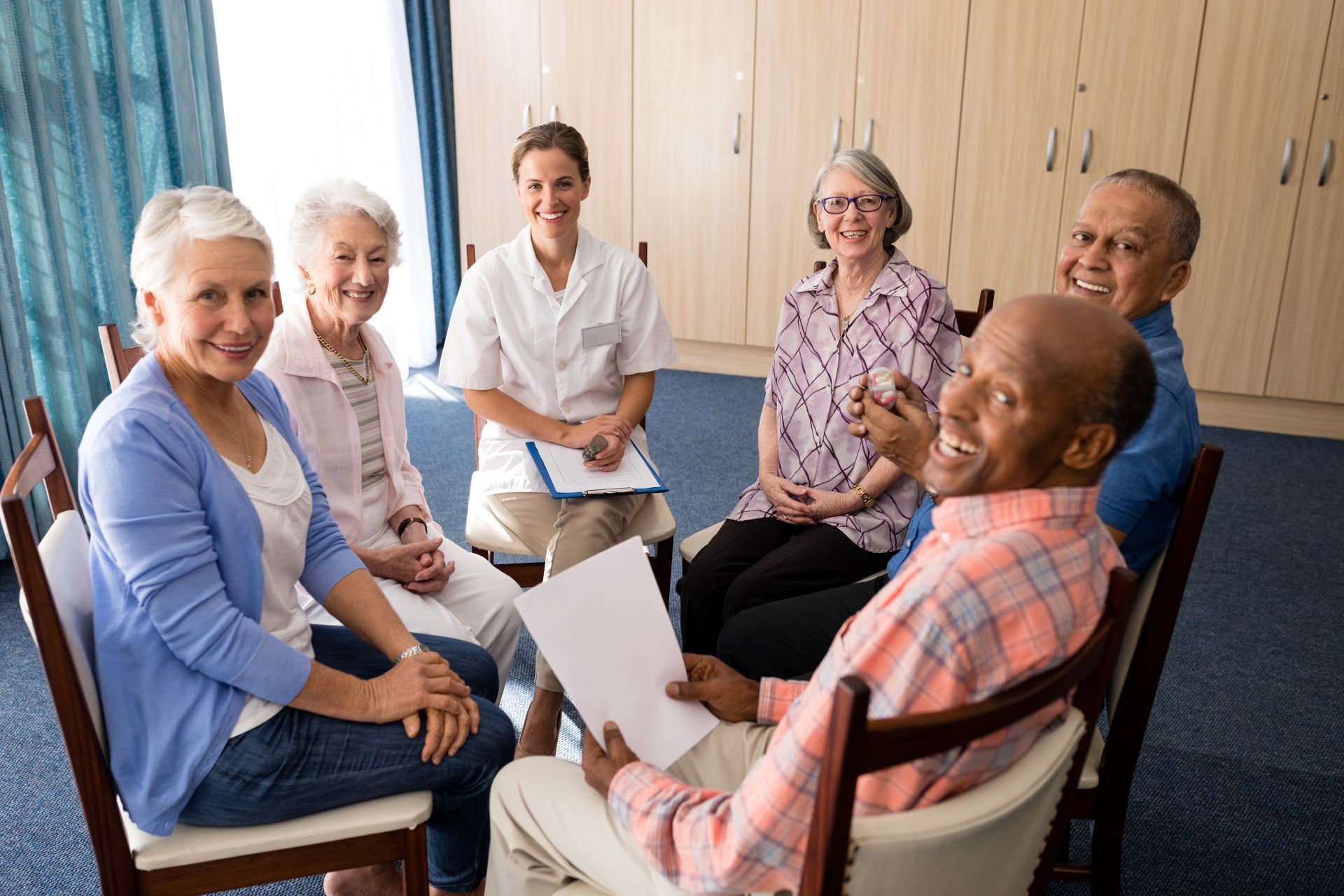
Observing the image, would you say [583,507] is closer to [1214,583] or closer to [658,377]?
[1214,583]

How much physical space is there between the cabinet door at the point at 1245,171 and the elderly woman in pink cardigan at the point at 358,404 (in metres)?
3.64

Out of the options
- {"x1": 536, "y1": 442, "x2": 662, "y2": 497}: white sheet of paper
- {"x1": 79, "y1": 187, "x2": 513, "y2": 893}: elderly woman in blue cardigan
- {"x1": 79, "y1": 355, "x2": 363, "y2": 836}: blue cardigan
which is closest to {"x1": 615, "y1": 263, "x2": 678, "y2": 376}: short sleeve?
{"x1": 536, "y1": 442, "x2": 662, "y2": 497}: white sheet of paper

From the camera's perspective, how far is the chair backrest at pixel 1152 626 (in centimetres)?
135

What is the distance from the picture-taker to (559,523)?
2.22m

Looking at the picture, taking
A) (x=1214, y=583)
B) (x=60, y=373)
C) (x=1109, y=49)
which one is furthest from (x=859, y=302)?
(x=1109, y=49)

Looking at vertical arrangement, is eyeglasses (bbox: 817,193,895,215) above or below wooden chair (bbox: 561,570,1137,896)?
above

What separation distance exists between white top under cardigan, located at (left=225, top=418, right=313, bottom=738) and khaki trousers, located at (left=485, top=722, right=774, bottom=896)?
0.36 meters

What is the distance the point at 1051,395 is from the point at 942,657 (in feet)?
0.92

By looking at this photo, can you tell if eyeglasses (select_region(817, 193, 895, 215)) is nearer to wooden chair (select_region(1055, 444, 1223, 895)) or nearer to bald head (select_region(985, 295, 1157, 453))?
wooden chair (select_region(1055, 444, 1223, 895))

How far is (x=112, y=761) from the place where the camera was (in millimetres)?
1244

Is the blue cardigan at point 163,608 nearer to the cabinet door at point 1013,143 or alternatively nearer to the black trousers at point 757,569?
the black trousers at point 757,569

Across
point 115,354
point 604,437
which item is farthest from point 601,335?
point 115,354

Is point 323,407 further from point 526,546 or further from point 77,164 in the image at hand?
point 77,164

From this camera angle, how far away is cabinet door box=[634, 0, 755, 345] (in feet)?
15.6
